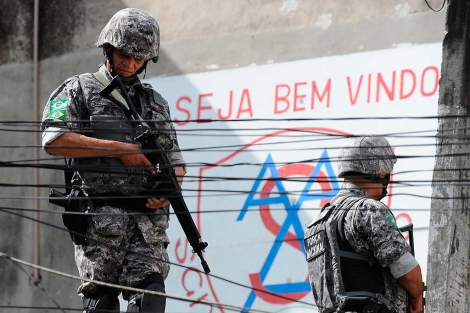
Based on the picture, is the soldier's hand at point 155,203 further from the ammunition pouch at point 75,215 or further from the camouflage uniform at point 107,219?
the ammunition pouch at point 75,215

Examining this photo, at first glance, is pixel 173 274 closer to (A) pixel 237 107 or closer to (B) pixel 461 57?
(A) pixel 237 107

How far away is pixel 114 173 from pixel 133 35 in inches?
27.4

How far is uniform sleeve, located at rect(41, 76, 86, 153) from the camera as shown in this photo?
6133 millimetres

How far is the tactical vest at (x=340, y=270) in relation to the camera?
19.4 feet

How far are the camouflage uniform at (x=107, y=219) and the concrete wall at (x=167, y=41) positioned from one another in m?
3.46

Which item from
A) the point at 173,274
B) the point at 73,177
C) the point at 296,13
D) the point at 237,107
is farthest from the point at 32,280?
the point at 73,177

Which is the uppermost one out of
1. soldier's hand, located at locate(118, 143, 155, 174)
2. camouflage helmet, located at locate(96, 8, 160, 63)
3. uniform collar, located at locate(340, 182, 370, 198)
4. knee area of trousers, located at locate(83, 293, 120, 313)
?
camouflage helmet, located at locate(96, 8, 160, 63)

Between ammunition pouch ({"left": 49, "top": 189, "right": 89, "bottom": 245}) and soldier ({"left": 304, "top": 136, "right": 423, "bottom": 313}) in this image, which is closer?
soldier ({"left": 304, "top": 136, "right": 423, "bottom": 313})

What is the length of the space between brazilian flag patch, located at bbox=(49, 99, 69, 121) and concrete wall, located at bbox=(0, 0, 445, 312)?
3457mm

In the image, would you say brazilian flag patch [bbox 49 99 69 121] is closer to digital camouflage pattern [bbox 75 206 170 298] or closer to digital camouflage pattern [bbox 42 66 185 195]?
digital camouflage pattern [bbox 42 66 185 195]

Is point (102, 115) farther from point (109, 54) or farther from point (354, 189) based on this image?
point (354, 189)

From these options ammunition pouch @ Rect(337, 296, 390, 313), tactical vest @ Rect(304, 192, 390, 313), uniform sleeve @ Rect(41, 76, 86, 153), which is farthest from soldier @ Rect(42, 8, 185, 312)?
ammunition pouch @ Rect(337, 296, 390, 313)

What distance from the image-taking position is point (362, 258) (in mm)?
5926

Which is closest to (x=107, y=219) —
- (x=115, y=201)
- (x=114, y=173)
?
(x=115, y=201)
